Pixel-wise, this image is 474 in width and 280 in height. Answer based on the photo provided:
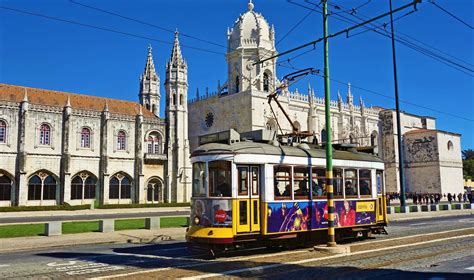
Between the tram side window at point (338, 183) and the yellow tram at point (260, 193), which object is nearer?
the yellow tram at point (260, 193)

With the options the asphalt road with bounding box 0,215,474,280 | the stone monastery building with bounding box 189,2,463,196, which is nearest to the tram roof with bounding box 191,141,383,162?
the asphalt road with bounding box 0,215,474,280

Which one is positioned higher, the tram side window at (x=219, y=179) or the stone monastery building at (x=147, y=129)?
the stone monastery building at (x=147, y=129)

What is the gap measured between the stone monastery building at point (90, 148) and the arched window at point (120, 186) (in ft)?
0.36

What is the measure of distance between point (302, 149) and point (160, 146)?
40486 millimetres

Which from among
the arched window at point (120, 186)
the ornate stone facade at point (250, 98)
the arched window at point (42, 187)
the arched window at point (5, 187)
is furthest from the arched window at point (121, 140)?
the ornate stone facade at point (250, 98)

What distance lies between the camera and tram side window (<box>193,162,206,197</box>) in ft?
39.4

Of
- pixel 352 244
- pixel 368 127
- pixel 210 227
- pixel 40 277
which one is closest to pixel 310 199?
pixel 352 244

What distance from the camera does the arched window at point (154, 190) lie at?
50656 millimetres

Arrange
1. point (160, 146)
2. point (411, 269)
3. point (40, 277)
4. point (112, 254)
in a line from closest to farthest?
point (40, 277)
point (411, 269)
point (112, 254)
point (160, 146)

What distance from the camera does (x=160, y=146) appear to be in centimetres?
5247

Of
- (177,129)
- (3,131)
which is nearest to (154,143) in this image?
(177,129)

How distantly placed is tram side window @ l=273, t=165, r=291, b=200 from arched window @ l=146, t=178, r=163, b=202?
39854 millimetres

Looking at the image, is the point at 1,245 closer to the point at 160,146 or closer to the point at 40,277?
the point at 40,277

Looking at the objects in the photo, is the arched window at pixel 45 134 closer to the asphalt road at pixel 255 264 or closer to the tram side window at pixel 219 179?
the asphalt road at pixel 255 264
